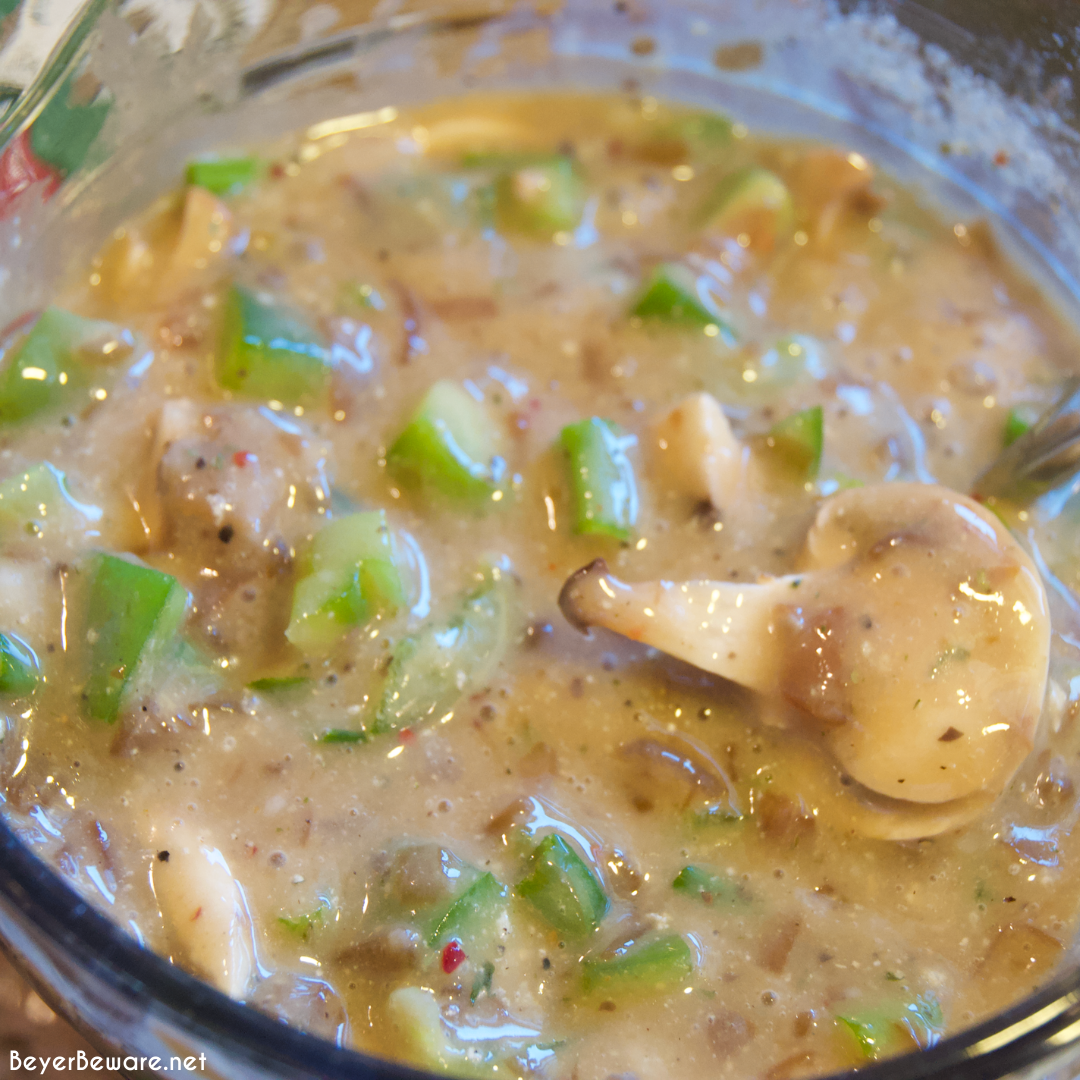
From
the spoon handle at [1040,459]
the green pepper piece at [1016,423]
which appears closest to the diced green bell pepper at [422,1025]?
the spoon handle at [1040,459]

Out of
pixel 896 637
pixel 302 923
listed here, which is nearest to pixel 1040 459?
pixel 896 637

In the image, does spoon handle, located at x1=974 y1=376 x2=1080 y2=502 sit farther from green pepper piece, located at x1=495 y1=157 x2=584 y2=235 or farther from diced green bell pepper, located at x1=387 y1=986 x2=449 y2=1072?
diced green bell pepper, located at x1=387 y1=986 x2=449 y2=1072

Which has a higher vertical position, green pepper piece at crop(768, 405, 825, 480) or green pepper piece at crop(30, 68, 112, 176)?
green pepper piece at crop(30, 68, 112, 176)

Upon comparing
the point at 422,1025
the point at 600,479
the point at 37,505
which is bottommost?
the point at 422,1025

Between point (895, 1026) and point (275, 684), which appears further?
point (275, 684)

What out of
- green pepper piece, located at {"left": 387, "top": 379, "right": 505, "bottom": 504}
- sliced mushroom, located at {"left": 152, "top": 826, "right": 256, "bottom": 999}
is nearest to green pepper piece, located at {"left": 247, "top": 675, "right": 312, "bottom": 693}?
sliced mushroom, located at {"left": 152, "top": 826, "right": 256, "bottom": 999}

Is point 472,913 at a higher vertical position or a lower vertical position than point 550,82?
lower

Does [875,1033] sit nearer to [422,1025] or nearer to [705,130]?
[422,1025]
